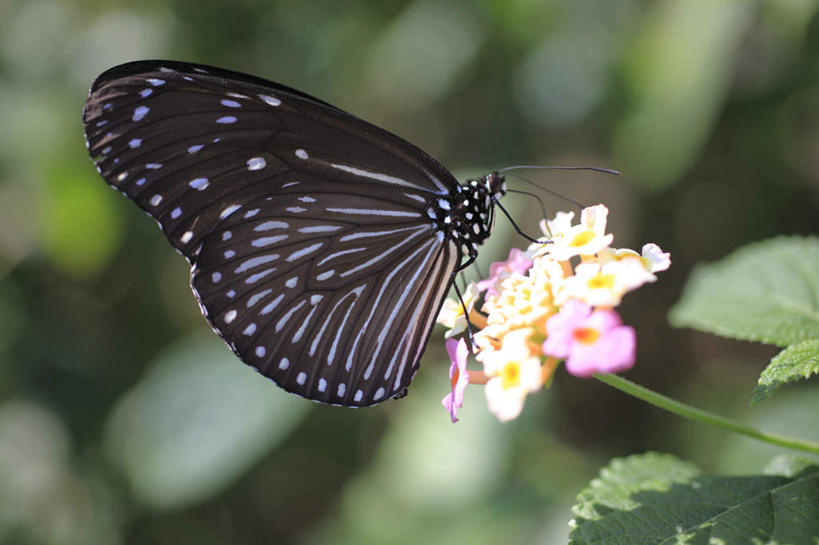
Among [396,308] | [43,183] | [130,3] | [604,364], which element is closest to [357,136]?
[396,308]

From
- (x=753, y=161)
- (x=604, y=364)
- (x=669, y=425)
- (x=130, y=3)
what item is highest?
(x=753, y=161)

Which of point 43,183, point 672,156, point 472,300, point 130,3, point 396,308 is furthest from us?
point 130,3

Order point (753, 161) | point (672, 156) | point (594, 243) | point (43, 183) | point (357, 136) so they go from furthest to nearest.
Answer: point (753, 161)
point (43, 183)
point (672, 156)
point (357, 136)
point (594, 243)

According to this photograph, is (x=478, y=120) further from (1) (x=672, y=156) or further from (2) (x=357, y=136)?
(2) (x=357, y=136)

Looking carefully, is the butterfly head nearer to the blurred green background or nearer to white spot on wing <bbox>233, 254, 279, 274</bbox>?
white spot on wing <bbox>233, 254, 279, 274</bbox>

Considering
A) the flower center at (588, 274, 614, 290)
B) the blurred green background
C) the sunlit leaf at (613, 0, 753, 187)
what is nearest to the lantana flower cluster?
the flower center at (588, 274, 614, 290)

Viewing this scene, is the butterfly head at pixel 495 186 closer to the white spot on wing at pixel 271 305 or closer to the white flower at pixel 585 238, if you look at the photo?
the white flower at pixel 585 238

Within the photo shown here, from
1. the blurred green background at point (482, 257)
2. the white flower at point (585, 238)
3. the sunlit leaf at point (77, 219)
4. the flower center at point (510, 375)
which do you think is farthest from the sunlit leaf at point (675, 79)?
the sunlit leaf at point (77, 219)
